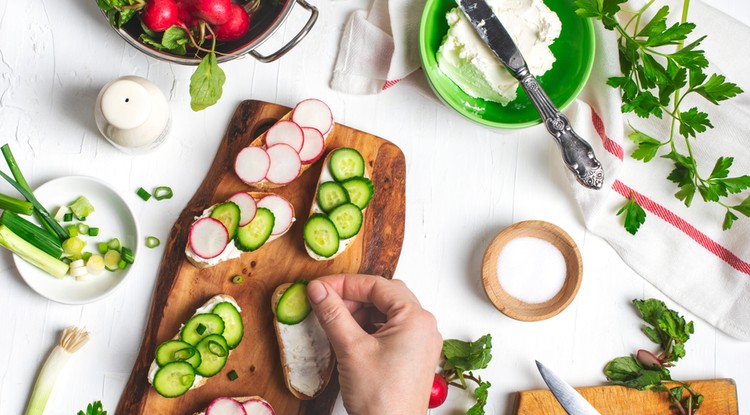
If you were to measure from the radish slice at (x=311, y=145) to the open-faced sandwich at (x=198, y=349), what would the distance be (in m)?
0.68

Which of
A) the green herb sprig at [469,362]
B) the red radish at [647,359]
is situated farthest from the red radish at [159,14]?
the red radish at [647,359]

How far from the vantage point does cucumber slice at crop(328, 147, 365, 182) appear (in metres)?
2.91

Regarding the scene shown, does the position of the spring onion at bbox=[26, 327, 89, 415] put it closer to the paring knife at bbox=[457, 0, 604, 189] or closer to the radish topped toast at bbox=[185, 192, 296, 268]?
the radish topped toast at bbox=[185, 192, 296, 268]

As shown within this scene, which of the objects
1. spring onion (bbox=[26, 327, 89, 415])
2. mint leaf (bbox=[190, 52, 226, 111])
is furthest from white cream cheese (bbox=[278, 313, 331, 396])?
mint leaf (bbox=[190, 52, 226, 111])

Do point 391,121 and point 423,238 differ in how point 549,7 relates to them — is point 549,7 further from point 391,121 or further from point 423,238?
point 423,238

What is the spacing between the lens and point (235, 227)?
2.79m

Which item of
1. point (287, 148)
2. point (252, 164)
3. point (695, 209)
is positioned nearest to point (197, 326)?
point (252, 164)

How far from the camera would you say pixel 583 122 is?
307cm

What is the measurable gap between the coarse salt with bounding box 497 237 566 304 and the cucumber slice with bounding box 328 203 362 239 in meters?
0.71

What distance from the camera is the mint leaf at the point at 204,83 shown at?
8.16ft

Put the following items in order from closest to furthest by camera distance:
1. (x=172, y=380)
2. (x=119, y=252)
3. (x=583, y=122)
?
(x=172, y=380) < (x=119, y=252) < (x=583, y=122)

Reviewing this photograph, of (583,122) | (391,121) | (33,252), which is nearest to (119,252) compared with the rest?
(33,252)

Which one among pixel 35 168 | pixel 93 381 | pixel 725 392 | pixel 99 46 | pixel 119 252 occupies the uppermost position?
pixel 99 46

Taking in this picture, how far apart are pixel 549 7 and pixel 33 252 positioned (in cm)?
241
